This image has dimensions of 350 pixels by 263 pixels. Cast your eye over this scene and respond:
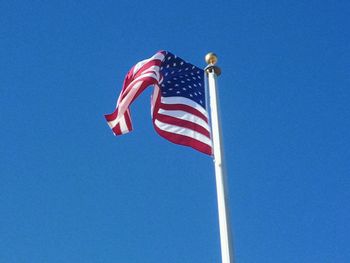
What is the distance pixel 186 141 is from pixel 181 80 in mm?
1993

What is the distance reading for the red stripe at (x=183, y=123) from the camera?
12683 mm

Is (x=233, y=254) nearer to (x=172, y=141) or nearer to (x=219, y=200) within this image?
(x=219, y=200)

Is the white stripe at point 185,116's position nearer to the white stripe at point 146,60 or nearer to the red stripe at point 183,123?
the red stripe at point 183,123

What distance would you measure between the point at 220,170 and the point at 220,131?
998mm

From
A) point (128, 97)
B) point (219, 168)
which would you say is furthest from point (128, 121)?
point (219, 168)

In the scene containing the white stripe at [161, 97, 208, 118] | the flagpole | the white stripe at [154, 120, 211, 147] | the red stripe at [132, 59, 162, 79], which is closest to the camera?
the flagpole

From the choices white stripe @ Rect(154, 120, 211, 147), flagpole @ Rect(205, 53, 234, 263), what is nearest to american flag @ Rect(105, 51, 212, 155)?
white stripe @ Rect(154, 120, 211, 147)

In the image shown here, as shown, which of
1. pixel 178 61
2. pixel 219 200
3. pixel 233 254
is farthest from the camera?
pixel 178 61

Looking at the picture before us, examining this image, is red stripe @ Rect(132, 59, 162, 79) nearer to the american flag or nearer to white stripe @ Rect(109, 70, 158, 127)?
the american flag

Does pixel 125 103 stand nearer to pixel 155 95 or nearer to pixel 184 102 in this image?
pixel 155 95

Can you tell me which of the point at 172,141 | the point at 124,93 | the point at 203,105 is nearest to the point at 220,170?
the point at 172,141

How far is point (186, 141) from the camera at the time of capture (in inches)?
494

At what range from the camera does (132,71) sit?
14.6m

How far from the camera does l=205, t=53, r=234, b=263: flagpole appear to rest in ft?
34.0
